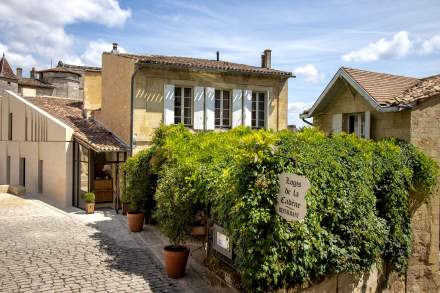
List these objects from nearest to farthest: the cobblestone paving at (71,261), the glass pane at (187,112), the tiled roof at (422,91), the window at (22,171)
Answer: the cobblestone paving at (71,261), the tiled roof at (422,91), the glass pane at (187,112), the window at (22,171)

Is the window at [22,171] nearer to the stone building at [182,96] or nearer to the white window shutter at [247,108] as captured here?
the stone building at [182,96]

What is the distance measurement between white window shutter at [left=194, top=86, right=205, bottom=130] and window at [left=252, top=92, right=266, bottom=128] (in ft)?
8.94

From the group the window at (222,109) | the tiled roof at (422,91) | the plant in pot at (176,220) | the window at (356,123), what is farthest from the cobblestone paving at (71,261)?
the tiled roof at (422,91)

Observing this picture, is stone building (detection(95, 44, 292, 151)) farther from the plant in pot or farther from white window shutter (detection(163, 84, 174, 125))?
the plant in pot

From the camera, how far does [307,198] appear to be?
23.1 feet

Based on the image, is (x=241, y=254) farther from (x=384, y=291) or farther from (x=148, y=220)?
(x=148, y=220)

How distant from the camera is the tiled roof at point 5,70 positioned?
35138 millimetres

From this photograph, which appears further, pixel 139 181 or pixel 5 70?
pixel 5 70

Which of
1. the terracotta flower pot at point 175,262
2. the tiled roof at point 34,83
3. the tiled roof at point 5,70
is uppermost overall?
the tiled roof at point 5,70

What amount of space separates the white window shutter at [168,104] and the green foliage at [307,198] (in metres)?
4.56

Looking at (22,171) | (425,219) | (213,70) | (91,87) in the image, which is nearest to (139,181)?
(213,70)

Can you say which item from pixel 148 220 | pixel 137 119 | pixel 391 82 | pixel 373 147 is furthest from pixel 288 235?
pixel 137 119

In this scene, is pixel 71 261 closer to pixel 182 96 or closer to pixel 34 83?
pixel 182 96

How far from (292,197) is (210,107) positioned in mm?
10556
